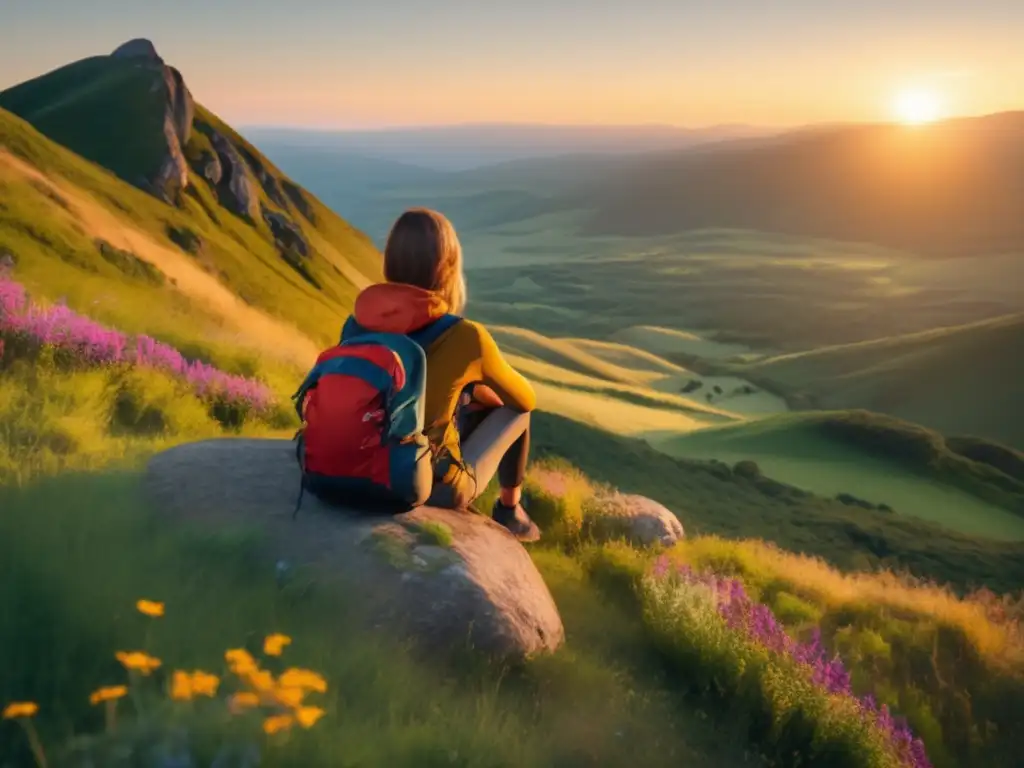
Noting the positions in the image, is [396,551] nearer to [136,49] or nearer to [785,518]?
[785,518]

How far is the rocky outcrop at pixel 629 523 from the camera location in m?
10.1

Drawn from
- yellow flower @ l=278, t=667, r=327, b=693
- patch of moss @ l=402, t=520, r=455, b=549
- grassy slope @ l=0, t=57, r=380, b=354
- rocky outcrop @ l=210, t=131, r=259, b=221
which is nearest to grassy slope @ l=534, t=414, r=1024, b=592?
grassy slope @ l=0, t=57, r=380, b=354

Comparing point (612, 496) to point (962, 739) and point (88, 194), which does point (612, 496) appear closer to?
point (962, 739)

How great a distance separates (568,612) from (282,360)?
31.7 ft

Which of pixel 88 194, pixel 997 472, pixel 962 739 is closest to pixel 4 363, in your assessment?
pixel 962 739

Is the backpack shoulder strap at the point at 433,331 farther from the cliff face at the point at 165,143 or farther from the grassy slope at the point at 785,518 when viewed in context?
the cliff face at the point at 165,143

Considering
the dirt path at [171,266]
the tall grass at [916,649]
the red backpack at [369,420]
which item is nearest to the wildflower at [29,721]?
the red backpack at [369,420]

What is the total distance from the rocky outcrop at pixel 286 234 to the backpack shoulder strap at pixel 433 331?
56799 millimetres

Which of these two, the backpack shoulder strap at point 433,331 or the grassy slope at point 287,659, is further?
the backpack shoulder strap at point 433,331

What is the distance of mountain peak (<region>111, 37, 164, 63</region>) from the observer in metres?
68.8

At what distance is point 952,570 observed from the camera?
32.5m

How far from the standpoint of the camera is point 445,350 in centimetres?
630

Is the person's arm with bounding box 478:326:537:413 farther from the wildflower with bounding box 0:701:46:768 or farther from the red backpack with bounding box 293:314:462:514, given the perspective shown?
the wildflower with bounding box 0:701:46:768

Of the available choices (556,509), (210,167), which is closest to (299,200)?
(210,167)
